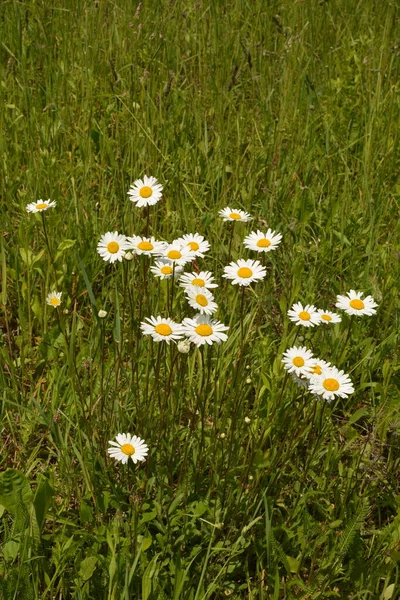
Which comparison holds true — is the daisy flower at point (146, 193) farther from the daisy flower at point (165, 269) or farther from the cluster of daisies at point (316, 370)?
the cluster of daisies at point (316, 370)

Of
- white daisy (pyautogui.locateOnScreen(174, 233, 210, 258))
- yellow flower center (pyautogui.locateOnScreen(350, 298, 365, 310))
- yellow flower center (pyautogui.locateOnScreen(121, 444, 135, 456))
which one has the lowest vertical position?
yellow flower center (pyautogui.locateOnScreen(121, 444, 135, 456))

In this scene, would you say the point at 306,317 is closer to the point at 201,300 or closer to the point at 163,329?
the point at 201,300

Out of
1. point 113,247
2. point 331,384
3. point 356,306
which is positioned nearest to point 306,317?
point 356,306

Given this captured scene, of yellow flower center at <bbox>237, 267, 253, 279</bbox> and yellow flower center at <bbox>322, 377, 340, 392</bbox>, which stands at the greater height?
yellow flower center at <bbox>237, 267, 253, 279</bbox>

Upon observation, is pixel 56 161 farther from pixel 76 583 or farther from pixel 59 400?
pixel 76 583

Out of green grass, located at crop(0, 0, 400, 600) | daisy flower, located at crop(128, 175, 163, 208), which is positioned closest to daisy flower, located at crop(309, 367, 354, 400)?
green grass, located at crop(0, 0, 400, 600)

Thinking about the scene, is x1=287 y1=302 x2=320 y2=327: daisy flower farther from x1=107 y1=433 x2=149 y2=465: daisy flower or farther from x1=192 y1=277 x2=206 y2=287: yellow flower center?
x1=107 y1=433 x2=149 y2=465: daisy flower
